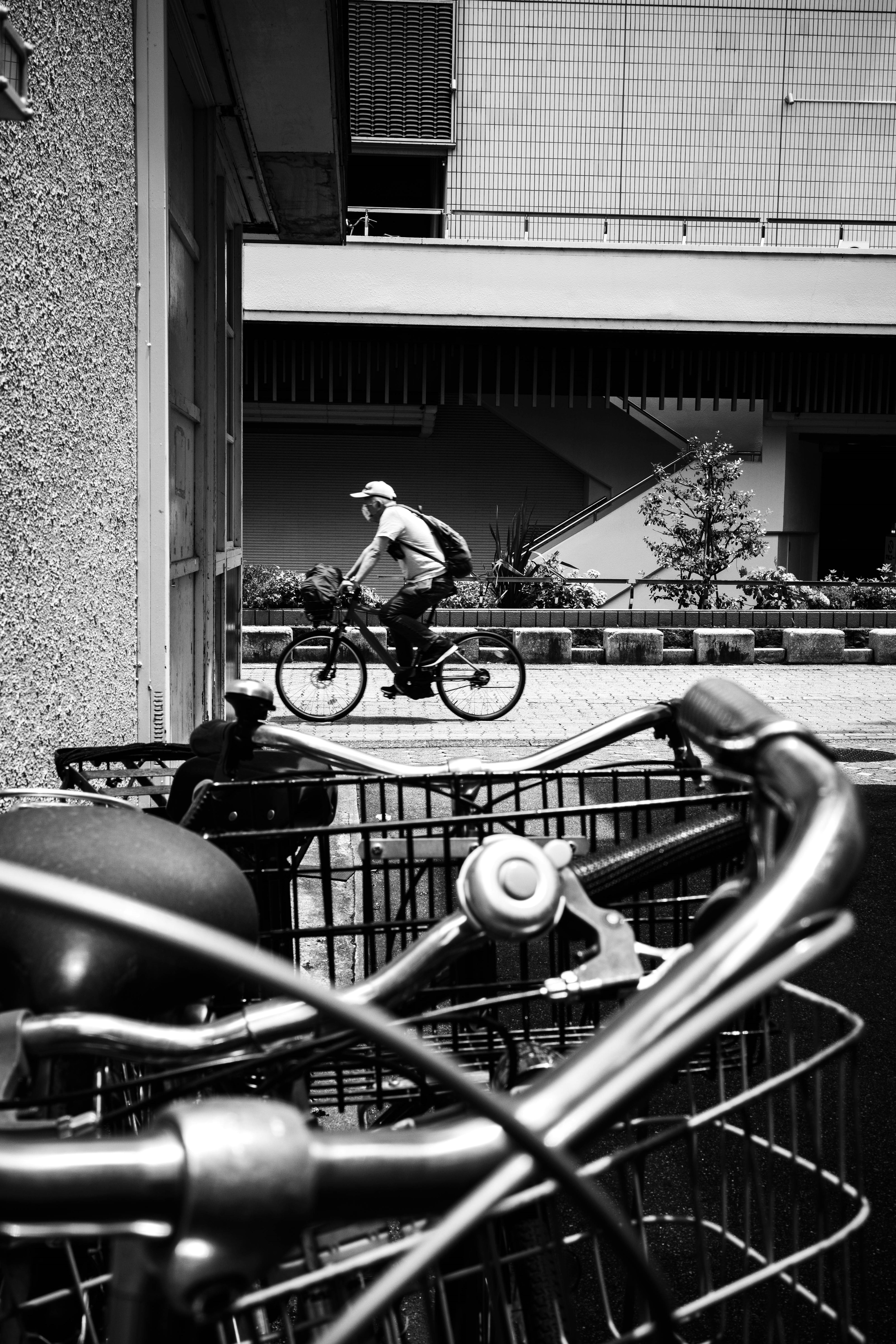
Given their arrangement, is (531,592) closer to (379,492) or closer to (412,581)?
(379,492)

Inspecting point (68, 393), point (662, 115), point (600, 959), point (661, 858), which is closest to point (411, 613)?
point (68, 393)

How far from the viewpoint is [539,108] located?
21.0m

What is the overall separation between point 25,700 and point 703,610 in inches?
504

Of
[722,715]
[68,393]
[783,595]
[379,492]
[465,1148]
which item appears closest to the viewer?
[465,1148]

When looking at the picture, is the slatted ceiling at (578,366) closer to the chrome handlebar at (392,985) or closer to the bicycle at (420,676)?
the bicycle at (420,676)

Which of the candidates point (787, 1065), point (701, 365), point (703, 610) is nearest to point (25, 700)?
point (787, 1065)

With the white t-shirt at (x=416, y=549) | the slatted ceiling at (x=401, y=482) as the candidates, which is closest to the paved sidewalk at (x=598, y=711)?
the white t-shirt at (x=416, y=549)

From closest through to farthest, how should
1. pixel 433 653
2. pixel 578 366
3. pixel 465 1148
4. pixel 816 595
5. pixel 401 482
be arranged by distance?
pixel 465 1148, pixel 433 653, pixel 816 595, pixel 578 366, pixel 401 482

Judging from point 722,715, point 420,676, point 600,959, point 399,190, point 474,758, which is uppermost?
point 399,190

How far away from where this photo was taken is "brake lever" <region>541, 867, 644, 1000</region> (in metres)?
1.33

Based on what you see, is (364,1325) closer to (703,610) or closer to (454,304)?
(703,610)

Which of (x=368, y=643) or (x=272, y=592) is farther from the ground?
(x=272, y=592)

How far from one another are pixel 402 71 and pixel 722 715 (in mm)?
22032

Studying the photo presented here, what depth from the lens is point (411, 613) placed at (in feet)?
33.2
